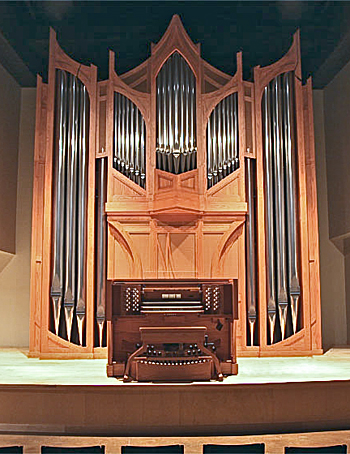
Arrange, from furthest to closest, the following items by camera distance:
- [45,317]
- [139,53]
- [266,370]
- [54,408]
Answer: [139,53] < [45,317] < [266,370] < [54,408]

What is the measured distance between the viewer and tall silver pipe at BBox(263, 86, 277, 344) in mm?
5527

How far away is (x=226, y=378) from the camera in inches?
160

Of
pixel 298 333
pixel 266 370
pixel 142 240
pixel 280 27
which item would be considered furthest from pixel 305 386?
pixel 280 27

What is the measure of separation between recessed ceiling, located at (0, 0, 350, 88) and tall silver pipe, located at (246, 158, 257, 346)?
1.39m

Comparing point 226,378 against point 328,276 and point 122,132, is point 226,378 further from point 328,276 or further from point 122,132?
point 328,276

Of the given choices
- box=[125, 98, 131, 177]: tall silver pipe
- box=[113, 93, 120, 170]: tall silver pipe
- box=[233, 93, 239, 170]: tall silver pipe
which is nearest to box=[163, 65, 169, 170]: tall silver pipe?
box=[125, 98, 131, 177]: tall silver pipe

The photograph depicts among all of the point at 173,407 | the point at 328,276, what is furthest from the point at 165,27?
the point at 173,407

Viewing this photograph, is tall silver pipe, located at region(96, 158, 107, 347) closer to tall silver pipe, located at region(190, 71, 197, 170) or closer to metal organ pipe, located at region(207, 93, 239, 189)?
tall silver pipe, located at region(190, 71, 197, 170)

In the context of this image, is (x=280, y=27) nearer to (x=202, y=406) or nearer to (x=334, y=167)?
(x=334, y=167)

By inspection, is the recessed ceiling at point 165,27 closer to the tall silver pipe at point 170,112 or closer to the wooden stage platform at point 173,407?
the tall silver pipe at point 170,112

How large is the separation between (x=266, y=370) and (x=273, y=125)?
2576 mm

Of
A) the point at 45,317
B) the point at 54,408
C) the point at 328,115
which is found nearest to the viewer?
the point at 54,408

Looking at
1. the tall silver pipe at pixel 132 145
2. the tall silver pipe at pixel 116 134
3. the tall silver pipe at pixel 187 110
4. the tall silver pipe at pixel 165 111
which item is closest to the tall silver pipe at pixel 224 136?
the tall silver pipe at pixel 187 110

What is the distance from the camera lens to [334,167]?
6.60m
